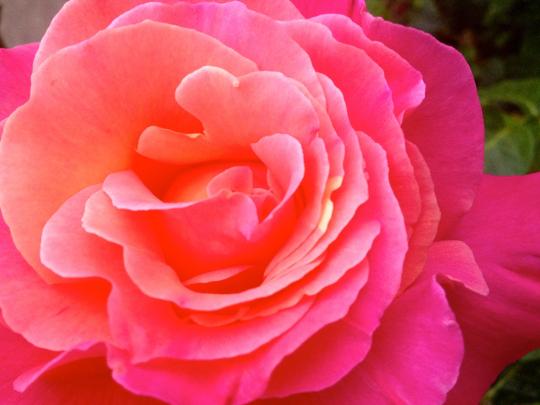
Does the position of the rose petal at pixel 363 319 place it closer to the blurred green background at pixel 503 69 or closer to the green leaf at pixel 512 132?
the blurred green background at pixel 503 69

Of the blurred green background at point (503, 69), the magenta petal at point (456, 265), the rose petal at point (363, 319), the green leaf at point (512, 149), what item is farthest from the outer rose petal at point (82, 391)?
the green leaf at point (512, 149)

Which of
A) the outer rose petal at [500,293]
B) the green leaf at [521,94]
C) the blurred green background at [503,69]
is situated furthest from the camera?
the green leaf at [521,94]

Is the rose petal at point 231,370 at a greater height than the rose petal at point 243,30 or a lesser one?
lesser

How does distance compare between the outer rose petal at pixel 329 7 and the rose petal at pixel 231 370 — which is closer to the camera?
the rose petal at pixel 231 370

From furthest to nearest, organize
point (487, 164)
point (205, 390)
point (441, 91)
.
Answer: point (487, 164) < point (441, 91) < point (205, 390)

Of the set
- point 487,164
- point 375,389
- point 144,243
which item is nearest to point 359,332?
point 375,389

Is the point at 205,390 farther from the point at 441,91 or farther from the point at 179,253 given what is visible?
the point at 441,91

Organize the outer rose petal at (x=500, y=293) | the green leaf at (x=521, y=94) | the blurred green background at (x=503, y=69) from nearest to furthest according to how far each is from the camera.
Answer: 1. the outer rose petal at (x=500, y=293)
2. the blurred green background at (x=503, y=69)
3. the green leaf at (x=521, y=94)
